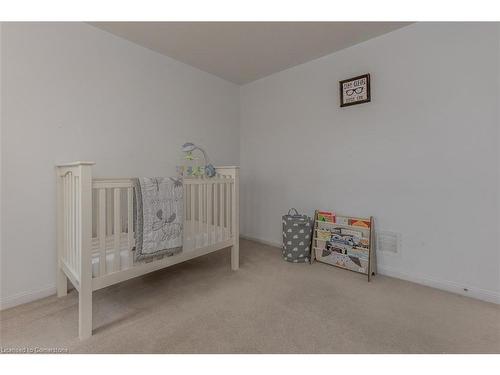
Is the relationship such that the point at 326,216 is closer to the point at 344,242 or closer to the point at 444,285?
the point at 344,242

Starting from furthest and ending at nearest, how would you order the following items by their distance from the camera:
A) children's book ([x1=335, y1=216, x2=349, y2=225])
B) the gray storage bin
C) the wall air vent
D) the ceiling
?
the gray storage bin
children's book ([x1=335, y1=216, x2=349, y2=225])
the wall air vent
the ceiling

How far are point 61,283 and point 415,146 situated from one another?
2974 mm

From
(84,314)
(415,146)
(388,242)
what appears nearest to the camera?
(84,314)

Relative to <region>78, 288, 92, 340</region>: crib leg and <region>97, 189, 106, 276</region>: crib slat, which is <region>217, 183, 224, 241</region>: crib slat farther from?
<region>78, 288, 92, 340</region>: crib leg

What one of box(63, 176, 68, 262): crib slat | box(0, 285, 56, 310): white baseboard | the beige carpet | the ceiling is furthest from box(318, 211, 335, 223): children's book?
box(0, 285, 56, 310): white baseboard

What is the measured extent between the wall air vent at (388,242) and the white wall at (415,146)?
5cm

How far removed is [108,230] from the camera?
204 centimetres

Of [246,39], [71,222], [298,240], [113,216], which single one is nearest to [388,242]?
[298,240]

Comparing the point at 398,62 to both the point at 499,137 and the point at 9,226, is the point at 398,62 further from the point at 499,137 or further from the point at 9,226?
the point at 9,226

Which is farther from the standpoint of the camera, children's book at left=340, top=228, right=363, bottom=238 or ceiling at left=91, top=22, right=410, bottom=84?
children's book at left=340, top=228, right=363, bottom=238

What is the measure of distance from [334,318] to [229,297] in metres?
0.74

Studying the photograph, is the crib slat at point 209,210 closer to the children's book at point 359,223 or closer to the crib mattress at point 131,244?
the crib mattress at point 131,244

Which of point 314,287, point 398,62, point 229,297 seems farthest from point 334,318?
point 398,62

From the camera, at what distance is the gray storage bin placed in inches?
97.3
